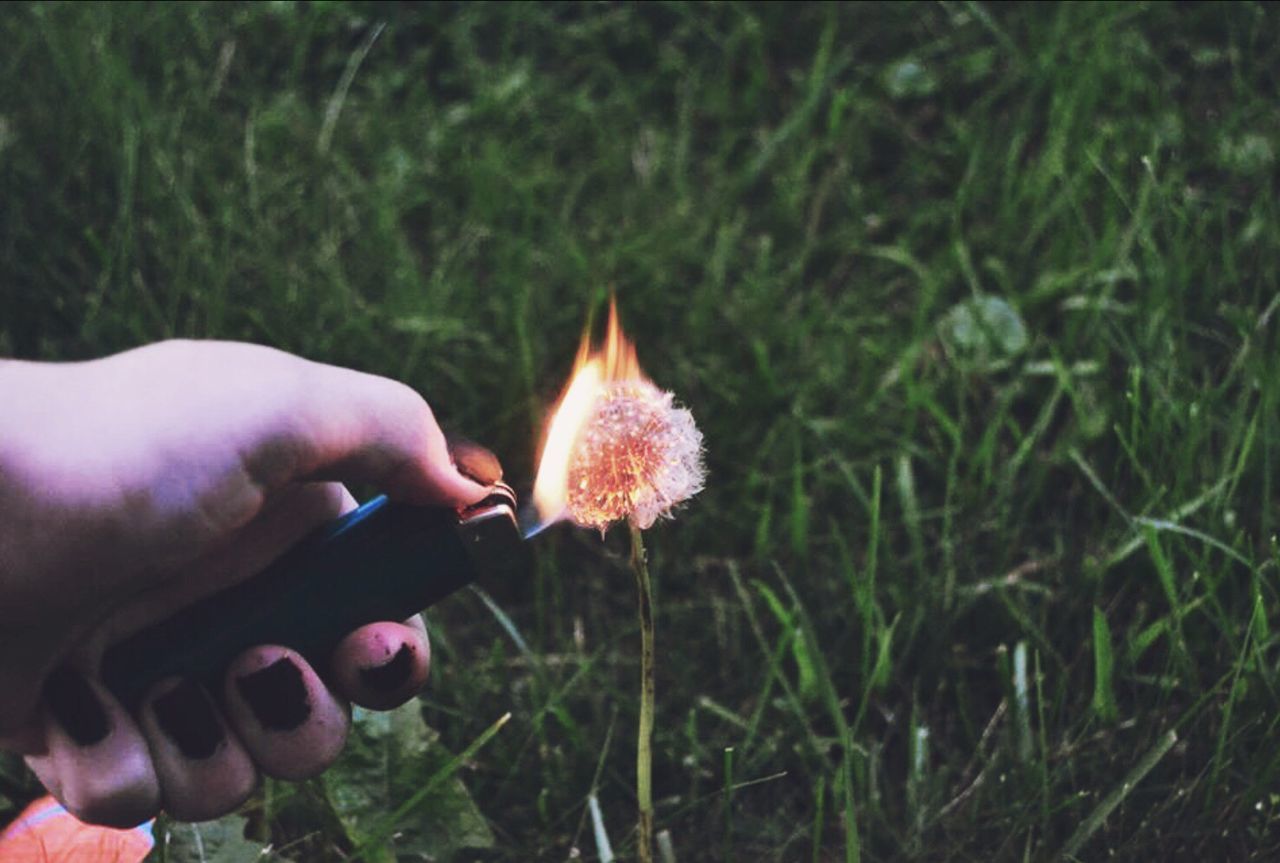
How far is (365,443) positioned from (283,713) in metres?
0.26

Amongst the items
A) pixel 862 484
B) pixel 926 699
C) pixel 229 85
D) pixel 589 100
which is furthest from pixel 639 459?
pixel 229 85

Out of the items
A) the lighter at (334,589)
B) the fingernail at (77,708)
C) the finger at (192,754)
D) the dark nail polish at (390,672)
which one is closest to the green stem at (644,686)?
the lighter at (334,589)

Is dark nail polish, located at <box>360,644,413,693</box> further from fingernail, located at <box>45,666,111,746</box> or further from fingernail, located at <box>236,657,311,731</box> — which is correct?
fingernail, located at <box>45,666,111,746</box>

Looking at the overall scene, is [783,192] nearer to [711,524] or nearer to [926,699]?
[711,524]

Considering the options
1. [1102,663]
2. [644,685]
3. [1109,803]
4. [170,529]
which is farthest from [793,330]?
[170,529]

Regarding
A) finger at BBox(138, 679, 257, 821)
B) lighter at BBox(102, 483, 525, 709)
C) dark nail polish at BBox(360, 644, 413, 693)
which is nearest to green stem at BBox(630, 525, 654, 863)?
lighter at BBox(102, 483, 525, 709)

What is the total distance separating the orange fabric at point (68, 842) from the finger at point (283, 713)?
26cm

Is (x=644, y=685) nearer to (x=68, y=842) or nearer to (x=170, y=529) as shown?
(x=170, y=529)

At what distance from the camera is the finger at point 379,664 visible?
1.32 meters

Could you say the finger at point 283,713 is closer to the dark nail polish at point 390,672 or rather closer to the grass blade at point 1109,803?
the dark nail polish at point 390,672

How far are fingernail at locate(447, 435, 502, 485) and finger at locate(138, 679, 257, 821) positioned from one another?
12.0 inches

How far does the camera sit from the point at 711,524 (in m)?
1.96

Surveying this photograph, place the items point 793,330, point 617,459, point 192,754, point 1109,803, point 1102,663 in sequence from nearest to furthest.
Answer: point 617,459, point 192,754, point 1109,803, point 1102,663, point 793,330

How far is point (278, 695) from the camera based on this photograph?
130cm
